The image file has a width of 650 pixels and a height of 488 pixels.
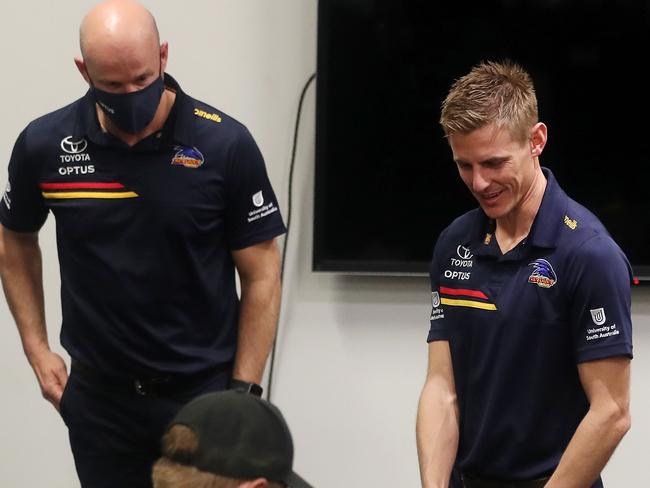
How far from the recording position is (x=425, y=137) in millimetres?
3178

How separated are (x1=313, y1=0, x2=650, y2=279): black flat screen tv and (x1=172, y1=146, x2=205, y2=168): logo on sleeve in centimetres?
98

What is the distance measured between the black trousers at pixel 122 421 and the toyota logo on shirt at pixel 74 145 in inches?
19.8

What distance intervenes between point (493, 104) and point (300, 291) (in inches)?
61.4

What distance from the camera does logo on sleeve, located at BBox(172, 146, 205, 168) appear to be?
7.36 ft

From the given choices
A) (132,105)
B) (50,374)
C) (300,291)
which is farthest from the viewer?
(300,291)

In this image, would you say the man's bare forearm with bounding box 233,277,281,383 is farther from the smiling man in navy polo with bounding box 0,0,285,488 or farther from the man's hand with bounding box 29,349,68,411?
the man's hand with bounding box 29,349,68,411

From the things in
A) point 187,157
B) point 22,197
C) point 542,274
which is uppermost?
point 187,157

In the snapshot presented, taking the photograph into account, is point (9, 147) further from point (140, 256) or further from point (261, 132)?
point (140, 256)

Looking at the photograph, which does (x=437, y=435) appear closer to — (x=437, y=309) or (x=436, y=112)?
(x=437, y=309)

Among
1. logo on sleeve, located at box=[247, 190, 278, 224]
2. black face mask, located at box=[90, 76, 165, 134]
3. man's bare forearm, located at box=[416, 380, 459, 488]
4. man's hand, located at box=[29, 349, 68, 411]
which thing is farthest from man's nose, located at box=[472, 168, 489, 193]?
man's hand, located at box=[29, 349, 68, 411]

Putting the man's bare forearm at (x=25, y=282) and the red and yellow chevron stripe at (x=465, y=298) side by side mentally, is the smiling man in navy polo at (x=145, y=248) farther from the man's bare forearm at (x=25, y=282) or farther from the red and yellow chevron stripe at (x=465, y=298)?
the red and yellow chevron stripe at (x=465, y=298)

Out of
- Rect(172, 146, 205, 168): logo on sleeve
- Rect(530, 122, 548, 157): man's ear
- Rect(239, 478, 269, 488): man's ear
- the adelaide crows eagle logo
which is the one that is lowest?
Rect(239, 478, 269, 488): man's ear

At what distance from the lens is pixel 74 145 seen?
229 centimetres

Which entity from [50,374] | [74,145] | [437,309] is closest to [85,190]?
[74,145]
